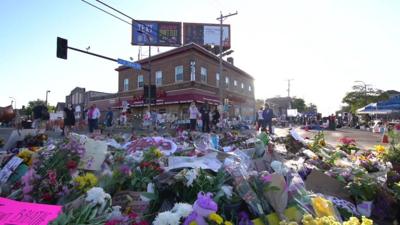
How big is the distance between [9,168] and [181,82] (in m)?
28.7

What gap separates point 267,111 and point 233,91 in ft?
75.2

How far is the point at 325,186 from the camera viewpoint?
4.66 meters

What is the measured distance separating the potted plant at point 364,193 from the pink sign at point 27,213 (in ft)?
11.5

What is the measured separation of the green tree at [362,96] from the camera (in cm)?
6656

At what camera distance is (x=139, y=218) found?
2783 millimetres

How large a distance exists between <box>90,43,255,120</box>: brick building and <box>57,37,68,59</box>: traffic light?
14518 millimetres

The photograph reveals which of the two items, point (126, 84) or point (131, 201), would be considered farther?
point (126, 84)

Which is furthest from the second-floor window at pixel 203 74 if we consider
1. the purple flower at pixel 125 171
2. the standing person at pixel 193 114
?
the purple flower at pixel 125 171

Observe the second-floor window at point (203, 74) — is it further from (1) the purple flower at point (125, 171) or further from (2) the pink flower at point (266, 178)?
(2) the pink flower at point (266, 178)

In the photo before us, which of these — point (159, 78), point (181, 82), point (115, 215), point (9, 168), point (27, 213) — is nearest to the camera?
point (115, 215)

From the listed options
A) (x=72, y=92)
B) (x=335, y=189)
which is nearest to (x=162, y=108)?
(x=335, y=189)

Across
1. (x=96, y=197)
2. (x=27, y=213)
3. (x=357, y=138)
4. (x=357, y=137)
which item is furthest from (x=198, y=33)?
(x=96, y=197)

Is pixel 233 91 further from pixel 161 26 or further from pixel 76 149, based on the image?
pixel 76 149

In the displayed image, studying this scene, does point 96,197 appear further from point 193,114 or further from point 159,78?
point 159,78
